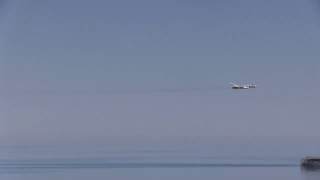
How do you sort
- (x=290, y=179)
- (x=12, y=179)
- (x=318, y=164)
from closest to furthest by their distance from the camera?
(x=290, y=179), (x=12, y=179), (x=318, y=164)

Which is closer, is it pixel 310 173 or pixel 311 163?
pixel 310 173

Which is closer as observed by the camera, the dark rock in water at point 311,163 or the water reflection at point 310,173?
the water reflection at point 310,173

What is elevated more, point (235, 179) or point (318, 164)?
point (318, 164)

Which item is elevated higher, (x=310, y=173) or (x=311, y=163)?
(x=311, y=163)

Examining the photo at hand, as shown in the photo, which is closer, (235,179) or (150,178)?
(235,179)

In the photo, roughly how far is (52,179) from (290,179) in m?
12.6

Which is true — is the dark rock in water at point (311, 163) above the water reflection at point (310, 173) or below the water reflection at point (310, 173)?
above

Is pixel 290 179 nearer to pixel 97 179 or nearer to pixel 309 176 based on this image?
pixel 309 176

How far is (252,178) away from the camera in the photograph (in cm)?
3684

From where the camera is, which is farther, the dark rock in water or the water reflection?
the dark rock in water

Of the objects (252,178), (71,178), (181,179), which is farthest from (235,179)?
(71,178)

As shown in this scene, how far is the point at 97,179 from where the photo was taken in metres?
38.7

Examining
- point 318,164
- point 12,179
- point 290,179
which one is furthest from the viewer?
point 318,164

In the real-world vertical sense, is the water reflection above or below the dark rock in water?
below
